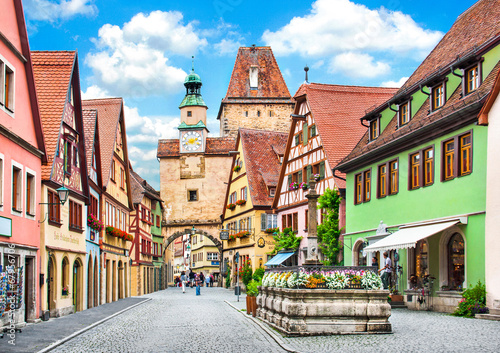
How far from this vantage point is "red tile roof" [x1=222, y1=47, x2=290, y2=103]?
241ft

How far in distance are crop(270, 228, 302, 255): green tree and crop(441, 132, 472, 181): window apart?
1809 cm

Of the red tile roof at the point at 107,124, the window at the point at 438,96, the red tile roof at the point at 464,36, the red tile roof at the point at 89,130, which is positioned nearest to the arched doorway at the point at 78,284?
the red tile roof at the point at 89,130

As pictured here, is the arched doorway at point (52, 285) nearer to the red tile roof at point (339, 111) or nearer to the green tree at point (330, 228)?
the green tree at point (330, 228)

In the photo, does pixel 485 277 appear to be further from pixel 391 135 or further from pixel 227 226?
pixel 227 226

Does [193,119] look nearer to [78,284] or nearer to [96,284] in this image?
[96,284]

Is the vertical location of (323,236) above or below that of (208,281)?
above

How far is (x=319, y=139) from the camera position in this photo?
113ft

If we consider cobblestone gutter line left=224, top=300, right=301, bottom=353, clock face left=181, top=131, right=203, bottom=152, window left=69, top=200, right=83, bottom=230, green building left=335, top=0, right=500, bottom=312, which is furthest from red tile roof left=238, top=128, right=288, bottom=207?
cobblestone gutter line left=224, top=300, right=301, bottom=353

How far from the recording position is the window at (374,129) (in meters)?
28.1

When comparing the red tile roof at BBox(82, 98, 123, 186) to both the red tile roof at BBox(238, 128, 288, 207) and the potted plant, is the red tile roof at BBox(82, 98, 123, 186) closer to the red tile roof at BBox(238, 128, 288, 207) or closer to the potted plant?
the potted plant

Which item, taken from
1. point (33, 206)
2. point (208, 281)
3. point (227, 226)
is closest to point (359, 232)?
point (33, 206)

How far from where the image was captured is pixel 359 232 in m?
28.4

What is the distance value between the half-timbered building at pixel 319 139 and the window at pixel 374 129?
148 inches

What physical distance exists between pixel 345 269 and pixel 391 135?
11731mm
